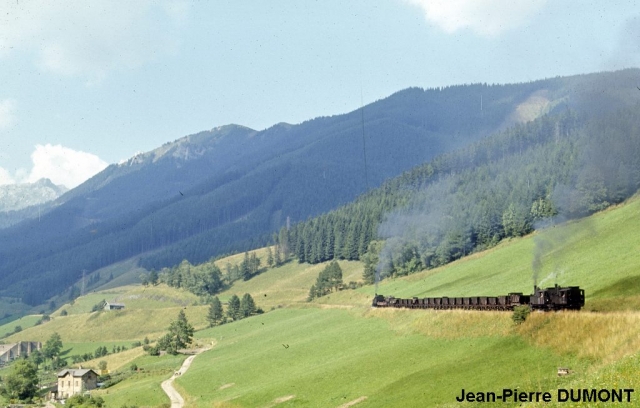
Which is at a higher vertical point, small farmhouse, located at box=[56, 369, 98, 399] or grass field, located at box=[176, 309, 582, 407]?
grass field, located at box=[176, 309, 582, 407]

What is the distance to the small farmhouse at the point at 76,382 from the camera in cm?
13350

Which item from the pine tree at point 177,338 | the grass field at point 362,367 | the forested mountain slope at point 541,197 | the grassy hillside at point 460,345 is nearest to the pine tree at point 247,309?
the forested mountain slope at point 541,197

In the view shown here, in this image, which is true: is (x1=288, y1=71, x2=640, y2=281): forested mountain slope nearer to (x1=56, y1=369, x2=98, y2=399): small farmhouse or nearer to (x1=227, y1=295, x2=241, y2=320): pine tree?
(x1=227, y1=295, x2=241, y2=320): pine tree

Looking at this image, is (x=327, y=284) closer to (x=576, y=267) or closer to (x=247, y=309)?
(x=247, y=309)

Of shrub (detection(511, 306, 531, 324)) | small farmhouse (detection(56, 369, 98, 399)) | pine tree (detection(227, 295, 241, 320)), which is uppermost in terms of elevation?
shrub (detection(511, 306, 531, 324))

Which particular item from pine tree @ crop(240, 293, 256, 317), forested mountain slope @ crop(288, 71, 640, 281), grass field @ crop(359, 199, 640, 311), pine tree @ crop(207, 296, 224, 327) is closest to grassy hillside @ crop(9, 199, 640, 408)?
grass field @ crop(359, 199, 640, 311)

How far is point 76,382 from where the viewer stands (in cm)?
13525

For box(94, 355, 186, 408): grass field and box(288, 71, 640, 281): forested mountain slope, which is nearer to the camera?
box(94, 355, 186, 408): grass field

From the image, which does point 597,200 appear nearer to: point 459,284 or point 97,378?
point 459,284

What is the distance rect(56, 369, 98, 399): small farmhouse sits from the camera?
133500 millimetres

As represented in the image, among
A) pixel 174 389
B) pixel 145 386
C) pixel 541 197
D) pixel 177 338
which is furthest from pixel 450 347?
pixel 541 197

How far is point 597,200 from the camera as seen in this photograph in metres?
118

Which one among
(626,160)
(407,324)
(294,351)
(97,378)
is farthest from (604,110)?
(97,378)

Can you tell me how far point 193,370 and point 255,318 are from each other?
63.4m
